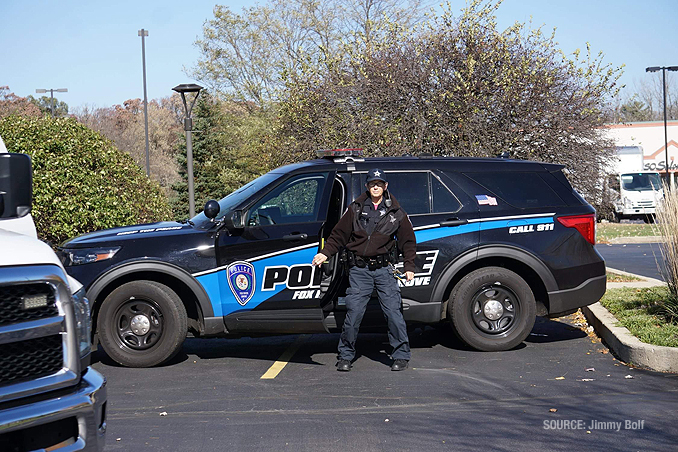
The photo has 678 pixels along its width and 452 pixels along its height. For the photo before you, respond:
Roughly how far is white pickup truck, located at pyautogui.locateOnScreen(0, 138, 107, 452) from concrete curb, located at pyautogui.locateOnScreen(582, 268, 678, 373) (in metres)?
4.95

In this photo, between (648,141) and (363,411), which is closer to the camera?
(363,411)

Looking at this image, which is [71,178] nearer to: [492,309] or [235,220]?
[235,220]

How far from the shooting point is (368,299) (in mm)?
6711

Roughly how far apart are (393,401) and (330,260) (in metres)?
1.70

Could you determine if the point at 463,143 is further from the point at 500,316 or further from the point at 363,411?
the point at 363,411

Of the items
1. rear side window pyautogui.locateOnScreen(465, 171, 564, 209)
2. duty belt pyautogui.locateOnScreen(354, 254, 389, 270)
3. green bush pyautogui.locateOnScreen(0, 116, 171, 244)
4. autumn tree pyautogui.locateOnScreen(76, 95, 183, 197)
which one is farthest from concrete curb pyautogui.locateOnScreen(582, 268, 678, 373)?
autumn tree pyautogui.locateOnScreen(76, 95, 183, 197)

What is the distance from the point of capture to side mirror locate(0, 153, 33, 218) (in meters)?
3.75

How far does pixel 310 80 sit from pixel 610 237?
10.9 meters

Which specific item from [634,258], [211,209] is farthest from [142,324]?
[634,258]

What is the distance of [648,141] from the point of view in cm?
3794

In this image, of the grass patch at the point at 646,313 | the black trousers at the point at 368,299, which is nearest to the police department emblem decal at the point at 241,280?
the black trousers at the point at 368,299

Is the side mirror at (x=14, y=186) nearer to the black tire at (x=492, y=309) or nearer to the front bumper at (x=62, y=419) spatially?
A: the front bumper at (x=62, y=419)

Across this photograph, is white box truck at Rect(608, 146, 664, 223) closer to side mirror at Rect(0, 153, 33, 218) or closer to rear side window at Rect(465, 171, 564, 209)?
rear side window at Rect(465, 171, 564, 209)

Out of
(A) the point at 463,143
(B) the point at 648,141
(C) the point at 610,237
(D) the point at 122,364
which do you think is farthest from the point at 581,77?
(B) the point at 648,141
